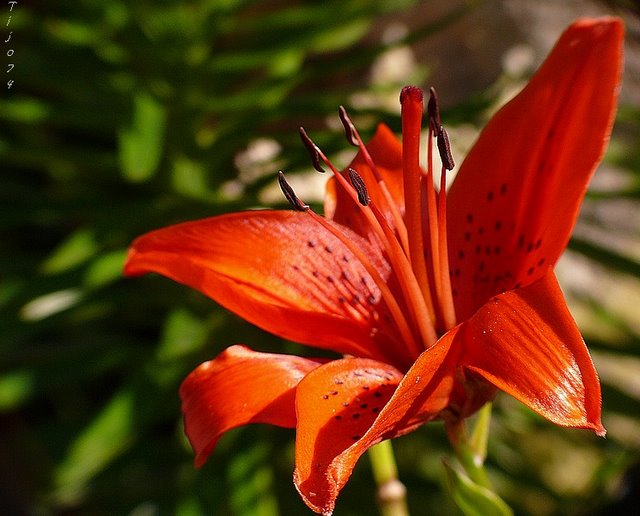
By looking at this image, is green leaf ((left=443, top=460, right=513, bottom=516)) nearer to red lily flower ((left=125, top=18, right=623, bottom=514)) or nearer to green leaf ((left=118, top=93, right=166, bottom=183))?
red lily flower ((left=125, top=18, right=623, bottom=514))

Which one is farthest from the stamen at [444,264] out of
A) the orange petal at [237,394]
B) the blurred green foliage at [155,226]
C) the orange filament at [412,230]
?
the blurred green foliage at [155,226]

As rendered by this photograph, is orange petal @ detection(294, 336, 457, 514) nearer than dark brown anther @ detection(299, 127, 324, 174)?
Yes

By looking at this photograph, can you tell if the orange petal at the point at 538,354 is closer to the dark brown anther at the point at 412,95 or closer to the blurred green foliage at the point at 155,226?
the dark brown anther at the point at 412,95

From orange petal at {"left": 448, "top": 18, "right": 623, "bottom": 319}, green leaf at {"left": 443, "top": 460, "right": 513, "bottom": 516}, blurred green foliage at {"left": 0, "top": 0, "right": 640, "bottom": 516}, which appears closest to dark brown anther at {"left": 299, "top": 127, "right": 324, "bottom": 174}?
orange petal at {"left": 448, "top": 18, "right": 623, "bottom": 319}

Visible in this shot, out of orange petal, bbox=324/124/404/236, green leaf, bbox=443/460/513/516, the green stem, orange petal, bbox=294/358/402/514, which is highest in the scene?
orange petal, bbox=324/124/404/236

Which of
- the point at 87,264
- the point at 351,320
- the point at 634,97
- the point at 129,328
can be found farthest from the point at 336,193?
the point at 634,97

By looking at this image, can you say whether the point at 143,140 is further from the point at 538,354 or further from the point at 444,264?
the point at 538,354
